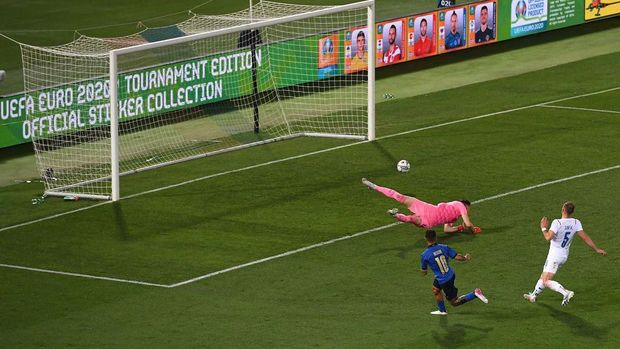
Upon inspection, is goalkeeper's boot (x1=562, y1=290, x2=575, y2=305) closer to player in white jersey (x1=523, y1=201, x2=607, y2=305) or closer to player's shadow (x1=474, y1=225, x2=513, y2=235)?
player in white jersey (x1=523, y1=201, x2=607, y2=305)

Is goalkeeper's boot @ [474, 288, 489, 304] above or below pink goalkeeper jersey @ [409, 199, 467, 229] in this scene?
above

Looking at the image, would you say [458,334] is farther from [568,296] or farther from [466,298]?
[568,296]

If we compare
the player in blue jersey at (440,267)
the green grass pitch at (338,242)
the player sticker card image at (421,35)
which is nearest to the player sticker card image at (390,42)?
the player sticker card image at (421,35)

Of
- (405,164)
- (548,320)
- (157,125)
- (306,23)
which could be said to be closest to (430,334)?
(548,320)

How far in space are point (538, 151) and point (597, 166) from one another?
1.86 m

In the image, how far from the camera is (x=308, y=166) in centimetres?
3194

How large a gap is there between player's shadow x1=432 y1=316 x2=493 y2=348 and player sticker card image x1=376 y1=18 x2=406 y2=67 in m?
20.1

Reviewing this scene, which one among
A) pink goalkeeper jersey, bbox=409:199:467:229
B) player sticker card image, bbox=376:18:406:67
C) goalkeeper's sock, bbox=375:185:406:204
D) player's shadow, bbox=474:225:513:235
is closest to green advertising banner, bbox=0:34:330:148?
player sticker card image, bbox=376:18:406:67

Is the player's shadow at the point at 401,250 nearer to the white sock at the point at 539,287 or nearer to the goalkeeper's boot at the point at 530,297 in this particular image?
the goalkeeper's boot at the point at 530,297

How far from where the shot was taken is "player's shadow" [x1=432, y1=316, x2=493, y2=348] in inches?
810

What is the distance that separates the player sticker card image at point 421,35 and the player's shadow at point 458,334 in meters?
21.1

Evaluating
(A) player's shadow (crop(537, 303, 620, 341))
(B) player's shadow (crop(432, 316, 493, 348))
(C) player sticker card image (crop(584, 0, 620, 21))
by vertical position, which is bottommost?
(C) player sticker card image (crop(584, 0, 620, 21))

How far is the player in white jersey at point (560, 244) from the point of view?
Answer: 70.6ft

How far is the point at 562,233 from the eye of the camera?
21.6 meters
